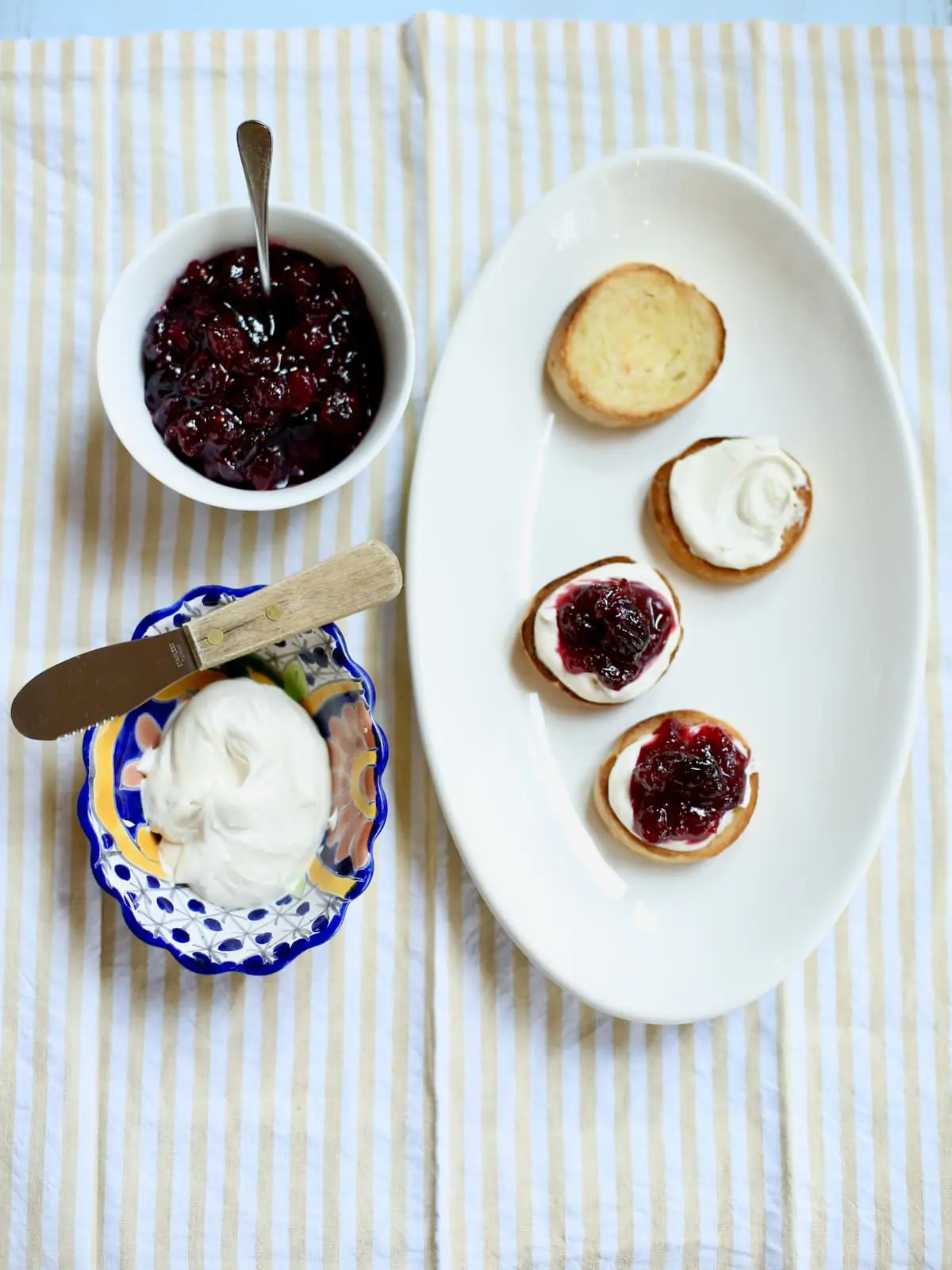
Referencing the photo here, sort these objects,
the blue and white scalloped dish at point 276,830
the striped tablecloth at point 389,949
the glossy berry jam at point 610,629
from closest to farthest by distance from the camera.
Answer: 1. the blue and white scalloped dish at point 276,830
2. the glossy berry jam at point 610,629
3. the striped tablecloth at point 389,949

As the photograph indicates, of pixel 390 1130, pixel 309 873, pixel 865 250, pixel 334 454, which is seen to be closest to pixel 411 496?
pixel 334 454

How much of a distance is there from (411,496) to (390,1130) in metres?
0.99

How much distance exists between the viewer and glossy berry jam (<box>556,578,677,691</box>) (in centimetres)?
155

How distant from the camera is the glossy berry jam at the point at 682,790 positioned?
5.12ft

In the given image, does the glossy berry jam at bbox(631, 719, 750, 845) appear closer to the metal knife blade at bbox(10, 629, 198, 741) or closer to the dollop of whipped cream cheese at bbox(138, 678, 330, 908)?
the dollop of whipped cream cheese at bbox(138, 678, 330, 908)

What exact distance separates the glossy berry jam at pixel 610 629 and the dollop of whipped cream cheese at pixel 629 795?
4.0 inches

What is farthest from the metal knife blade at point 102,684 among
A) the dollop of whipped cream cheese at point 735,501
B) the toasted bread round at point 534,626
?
the dollop of whipped cream cheese at point 735,501

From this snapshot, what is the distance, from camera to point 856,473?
66.1 inches

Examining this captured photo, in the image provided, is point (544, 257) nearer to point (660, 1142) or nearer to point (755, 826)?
point (755, 826)

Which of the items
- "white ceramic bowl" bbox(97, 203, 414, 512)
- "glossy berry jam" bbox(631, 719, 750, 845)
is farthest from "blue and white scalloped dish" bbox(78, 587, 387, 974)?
"glossy berry jam" bbox(631, 719, 750, 845)

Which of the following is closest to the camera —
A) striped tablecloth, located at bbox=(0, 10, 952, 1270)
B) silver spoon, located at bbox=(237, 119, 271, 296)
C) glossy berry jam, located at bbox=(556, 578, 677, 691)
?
silver spoon, located at bbox=(237, 119, 271, 296)

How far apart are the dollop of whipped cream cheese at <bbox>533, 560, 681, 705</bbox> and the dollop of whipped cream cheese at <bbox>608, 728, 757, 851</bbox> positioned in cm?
8

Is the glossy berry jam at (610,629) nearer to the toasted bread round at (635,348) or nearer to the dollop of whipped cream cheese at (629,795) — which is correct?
the dollop of whipped cream cheese at (629,795)

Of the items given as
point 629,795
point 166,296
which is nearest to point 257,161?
point 166,296
